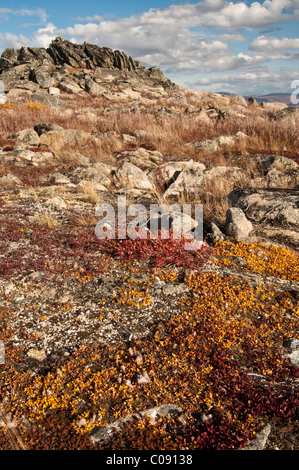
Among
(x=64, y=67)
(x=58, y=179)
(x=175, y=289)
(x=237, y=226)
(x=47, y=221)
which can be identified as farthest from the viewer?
(x=64, y=67)

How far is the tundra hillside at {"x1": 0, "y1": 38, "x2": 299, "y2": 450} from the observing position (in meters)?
3.09

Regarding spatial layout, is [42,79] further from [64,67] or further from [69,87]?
[64,67]

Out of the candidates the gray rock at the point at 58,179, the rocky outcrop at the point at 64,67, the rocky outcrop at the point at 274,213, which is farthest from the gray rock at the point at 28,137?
the rocky outcrop at the point at 64,67

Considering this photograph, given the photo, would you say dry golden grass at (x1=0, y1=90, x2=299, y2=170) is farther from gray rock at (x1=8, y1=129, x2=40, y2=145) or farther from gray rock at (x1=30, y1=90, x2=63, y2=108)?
gray rock at (x1=30, y1=90, x2=63, y2=108)

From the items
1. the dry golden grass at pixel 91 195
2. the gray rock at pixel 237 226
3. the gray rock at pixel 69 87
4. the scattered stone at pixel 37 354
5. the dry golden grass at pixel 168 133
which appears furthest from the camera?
the gray rock at pixel 69 87

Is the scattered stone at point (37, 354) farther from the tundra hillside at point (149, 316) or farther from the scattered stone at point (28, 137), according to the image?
the scattered stone at point (28, 137)

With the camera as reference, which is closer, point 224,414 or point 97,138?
point 224,414

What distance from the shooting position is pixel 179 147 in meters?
14.0

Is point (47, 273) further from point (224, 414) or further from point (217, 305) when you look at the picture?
point (224, 414)

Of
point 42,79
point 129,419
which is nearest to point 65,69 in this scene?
point 42,79

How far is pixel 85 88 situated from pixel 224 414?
42599mm

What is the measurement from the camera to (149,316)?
458 cm

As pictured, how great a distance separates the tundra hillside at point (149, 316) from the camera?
309 centimetres

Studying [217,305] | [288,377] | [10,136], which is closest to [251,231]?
[217,305]
